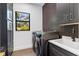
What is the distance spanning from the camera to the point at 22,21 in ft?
6.13

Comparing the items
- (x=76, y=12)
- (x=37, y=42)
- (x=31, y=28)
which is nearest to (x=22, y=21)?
(x=31, y=28)

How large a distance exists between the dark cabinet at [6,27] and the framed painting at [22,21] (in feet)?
0.30

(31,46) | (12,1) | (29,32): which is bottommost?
(31,46)

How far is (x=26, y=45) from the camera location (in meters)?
1.91

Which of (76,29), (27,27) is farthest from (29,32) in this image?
(76,29)

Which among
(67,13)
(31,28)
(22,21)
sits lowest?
(31,28)

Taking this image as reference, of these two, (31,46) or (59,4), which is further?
(31,46)

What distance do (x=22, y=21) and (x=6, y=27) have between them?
26 centimetres

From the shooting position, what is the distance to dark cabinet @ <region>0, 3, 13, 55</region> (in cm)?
182

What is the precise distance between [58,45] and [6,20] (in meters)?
0.89

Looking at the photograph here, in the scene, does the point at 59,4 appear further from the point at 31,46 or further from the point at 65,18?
the point at 31,46

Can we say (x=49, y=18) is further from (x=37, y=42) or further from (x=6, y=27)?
(x=6, y=27)

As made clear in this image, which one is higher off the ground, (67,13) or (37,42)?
(67,13)

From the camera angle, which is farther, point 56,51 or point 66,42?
point 66,42
